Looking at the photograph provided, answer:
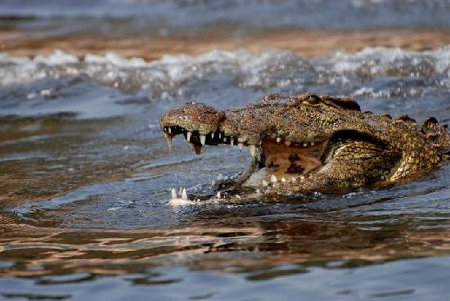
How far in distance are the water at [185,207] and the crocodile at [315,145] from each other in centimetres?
16


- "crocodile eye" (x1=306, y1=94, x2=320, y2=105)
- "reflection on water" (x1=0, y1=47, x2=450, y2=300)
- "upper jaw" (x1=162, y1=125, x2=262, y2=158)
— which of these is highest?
"crocodile eye" (x1=306, y1=94, x2=320, y2=105)

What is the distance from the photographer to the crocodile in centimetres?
667

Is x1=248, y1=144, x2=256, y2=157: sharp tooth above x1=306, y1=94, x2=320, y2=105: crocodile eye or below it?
below

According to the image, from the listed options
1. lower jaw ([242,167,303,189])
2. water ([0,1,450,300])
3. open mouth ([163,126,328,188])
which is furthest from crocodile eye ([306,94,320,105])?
water ([0,1,450,300])

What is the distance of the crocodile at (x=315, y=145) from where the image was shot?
6.67 metres

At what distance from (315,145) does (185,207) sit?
39.0 inches

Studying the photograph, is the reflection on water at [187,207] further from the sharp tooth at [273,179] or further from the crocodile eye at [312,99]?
the crocodile eye at [312,99]

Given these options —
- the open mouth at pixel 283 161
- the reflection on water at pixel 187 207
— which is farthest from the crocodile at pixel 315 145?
the reflection on water at pixel 187 207

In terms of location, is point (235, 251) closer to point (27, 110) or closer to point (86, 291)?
point (86, 291)

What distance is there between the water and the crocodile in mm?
160

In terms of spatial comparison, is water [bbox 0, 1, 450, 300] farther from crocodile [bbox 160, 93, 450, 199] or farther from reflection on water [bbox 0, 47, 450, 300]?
crocodile [bbox 160, 93, 450, 199]

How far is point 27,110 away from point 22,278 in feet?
21.2

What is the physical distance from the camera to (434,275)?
523 cm

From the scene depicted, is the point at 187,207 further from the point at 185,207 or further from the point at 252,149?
the point at 252,149
